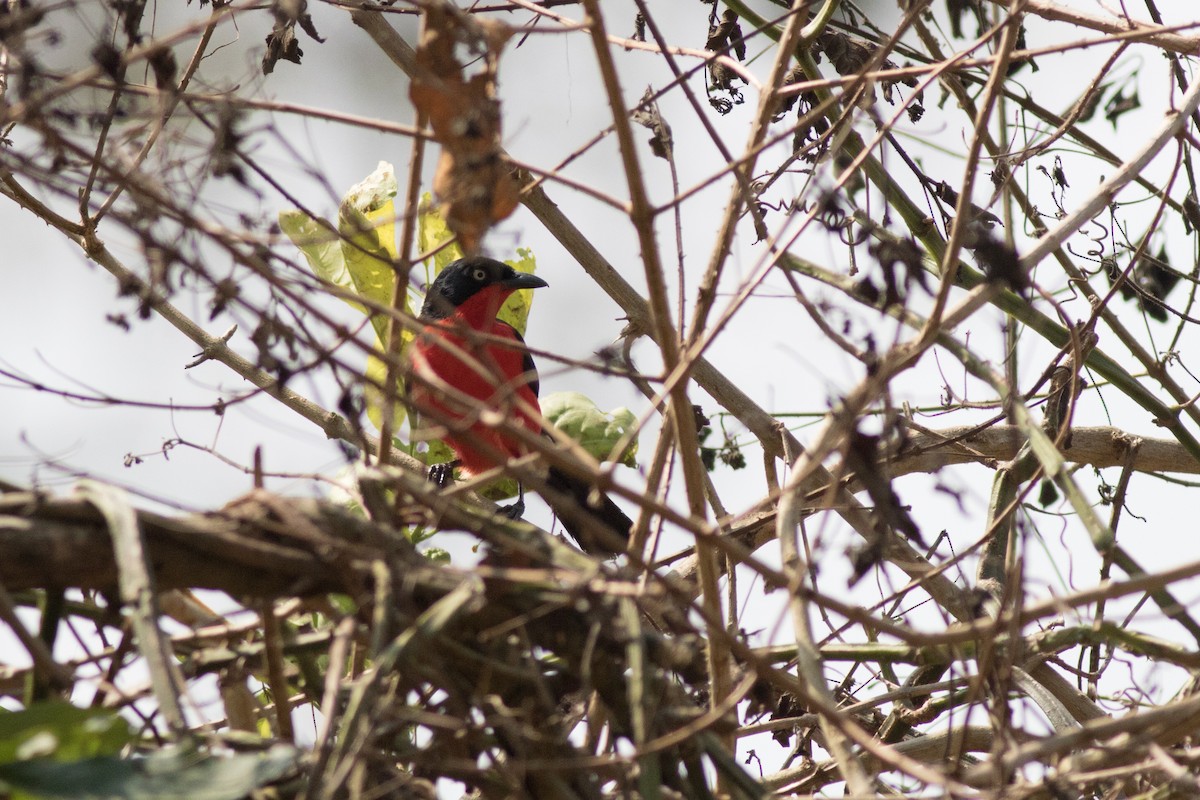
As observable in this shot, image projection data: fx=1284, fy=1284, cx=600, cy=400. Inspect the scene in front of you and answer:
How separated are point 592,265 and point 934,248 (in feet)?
2.58

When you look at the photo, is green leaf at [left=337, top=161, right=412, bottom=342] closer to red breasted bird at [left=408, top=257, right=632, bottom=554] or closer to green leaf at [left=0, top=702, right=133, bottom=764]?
red breasted bird at [left=408, top=257, right=632, bottom=554]

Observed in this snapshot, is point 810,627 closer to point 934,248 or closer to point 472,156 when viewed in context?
point 472,156

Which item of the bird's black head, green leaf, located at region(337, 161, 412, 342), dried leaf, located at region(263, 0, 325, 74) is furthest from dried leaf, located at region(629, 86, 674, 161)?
the bird's black head

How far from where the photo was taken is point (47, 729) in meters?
1.16

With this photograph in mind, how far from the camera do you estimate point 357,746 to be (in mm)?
1099

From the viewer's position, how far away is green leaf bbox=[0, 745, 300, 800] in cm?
109

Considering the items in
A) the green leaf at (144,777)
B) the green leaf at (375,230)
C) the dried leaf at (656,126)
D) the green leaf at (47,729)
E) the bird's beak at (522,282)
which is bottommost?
the green leaf at (144,777)

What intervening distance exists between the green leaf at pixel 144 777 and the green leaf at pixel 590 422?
2133 mm

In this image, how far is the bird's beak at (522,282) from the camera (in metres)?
5.16

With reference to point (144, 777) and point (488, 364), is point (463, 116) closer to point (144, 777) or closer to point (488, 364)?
point (488, 364)

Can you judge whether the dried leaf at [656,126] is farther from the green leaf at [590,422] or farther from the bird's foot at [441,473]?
the bird's foot at [441,473]

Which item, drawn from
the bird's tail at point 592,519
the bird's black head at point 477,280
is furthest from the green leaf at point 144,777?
the bird's black head at point 477,280

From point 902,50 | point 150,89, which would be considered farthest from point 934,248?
point 150,89

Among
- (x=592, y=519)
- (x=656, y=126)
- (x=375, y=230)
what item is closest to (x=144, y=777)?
(x=592, y=519)
